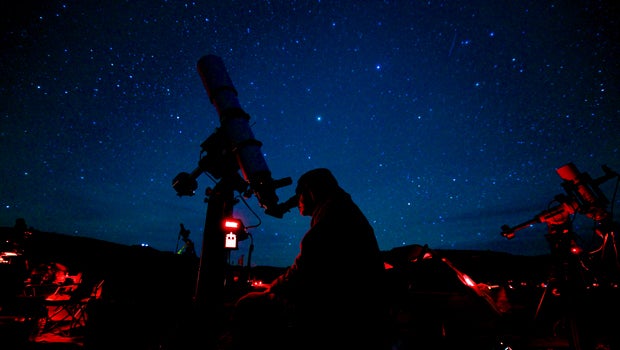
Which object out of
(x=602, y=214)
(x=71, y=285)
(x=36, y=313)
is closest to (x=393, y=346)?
(x=602, y=214)

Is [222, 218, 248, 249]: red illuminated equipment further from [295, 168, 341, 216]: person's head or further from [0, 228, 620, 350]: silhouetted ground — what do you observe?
[295, 168, 341, 216]: person's head

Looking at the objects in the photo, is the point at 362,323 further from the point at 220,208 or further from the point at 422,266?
the point at 220,208

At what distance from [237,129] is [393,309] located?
9.44 feet

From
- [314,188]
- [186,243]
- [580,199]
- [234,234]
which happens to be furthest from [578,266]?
[186,243]

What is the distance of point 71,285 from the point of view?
29.4ft

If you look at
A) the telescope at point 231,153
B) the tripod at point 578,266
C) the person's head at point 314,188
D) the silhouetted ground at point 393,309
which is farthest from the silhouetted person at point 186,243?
the tripod at point 578,266

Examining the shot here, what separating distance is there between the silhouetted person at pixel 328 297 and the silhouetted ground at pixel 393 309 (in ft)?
1.09

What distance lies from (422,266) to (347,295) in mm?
1051

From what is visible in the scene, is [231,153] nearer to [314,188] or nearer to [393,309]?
[314,188]

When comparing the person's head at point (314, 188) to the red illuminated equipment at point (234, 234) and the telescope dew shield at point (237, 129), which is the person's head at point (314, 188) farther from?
the red illuminated equipment at point (234, 234)

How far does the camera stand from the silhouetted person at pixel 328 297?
69.3 inches

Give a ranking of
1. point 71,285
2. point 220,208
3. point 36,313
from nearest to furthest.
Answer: point 220,208
point 36,313
point 71,285

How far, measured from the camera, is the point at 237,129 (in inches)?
145

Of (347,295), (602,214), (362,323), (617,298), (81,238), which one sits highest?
(81,238)
